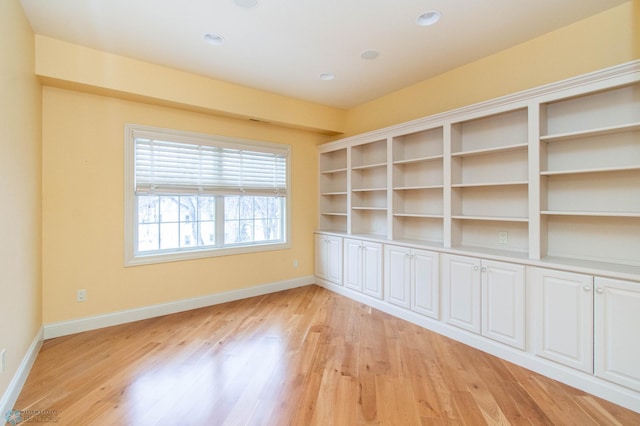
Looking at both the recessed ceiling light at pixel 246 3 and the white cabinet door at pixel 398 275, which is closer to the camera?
the recessed ceiling light at pixel 246 3

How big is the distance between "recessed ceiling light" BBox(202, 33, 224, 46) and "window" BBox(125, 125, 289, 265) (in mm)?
1299

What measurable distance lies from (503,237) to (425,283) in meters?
0.94

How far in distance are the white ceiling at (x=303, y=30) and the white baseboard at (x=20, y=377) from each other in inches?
111

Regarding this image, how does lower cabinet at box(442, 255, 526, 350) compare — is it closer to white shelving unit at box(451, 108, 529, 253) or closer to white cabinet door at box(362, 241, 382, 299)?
white shelving unit at box(451, 108, 529, 253)

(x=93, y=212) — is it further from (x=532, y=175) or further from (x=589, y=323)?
(x=589, y=323)

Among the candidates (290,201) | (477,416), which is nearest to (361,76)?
(290,201)

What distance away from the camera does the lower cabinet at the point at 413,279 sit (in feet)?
10.7

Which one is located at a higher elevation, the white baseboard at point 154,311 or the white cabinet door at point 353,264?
the white cabinet door at point 353,264

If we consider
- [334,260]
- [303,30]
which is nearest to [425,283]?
[334,260]

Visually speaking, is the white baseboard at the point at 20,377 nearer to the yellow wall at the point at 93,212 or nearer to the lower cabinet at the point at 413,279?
the yellow wall at the point at 93,212

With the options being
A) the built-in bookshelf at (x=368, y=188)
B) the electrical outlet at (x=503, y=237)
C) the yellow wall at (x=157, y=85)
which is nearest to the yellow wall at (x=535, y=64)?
the built-in bookshelf at (x=368, y=188)

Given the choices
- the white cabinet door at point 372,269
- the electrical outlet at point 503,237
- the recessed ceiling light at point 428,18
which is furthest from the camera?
the white cabinet door at point 372,269

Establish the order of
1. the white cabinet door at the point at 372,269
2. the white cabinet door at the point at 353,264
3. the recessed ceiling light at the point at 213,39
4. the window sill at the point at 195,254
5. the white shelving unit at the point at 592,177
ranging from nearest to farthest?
the white shelving unit at the point at 592,177, the recessed ceiling light at the point at 213,39, the window sill at the point at 195,254, the white cabinet door at the point at 372,269, the white cabinet door at the point at 353,264

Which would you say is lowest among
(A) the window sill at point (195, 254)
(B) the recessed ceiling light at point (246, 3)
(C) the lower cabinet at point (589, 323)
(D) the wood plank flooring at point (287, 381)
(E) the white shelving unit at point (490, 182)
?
(D) the wood plank flooring at point (287, 381)
